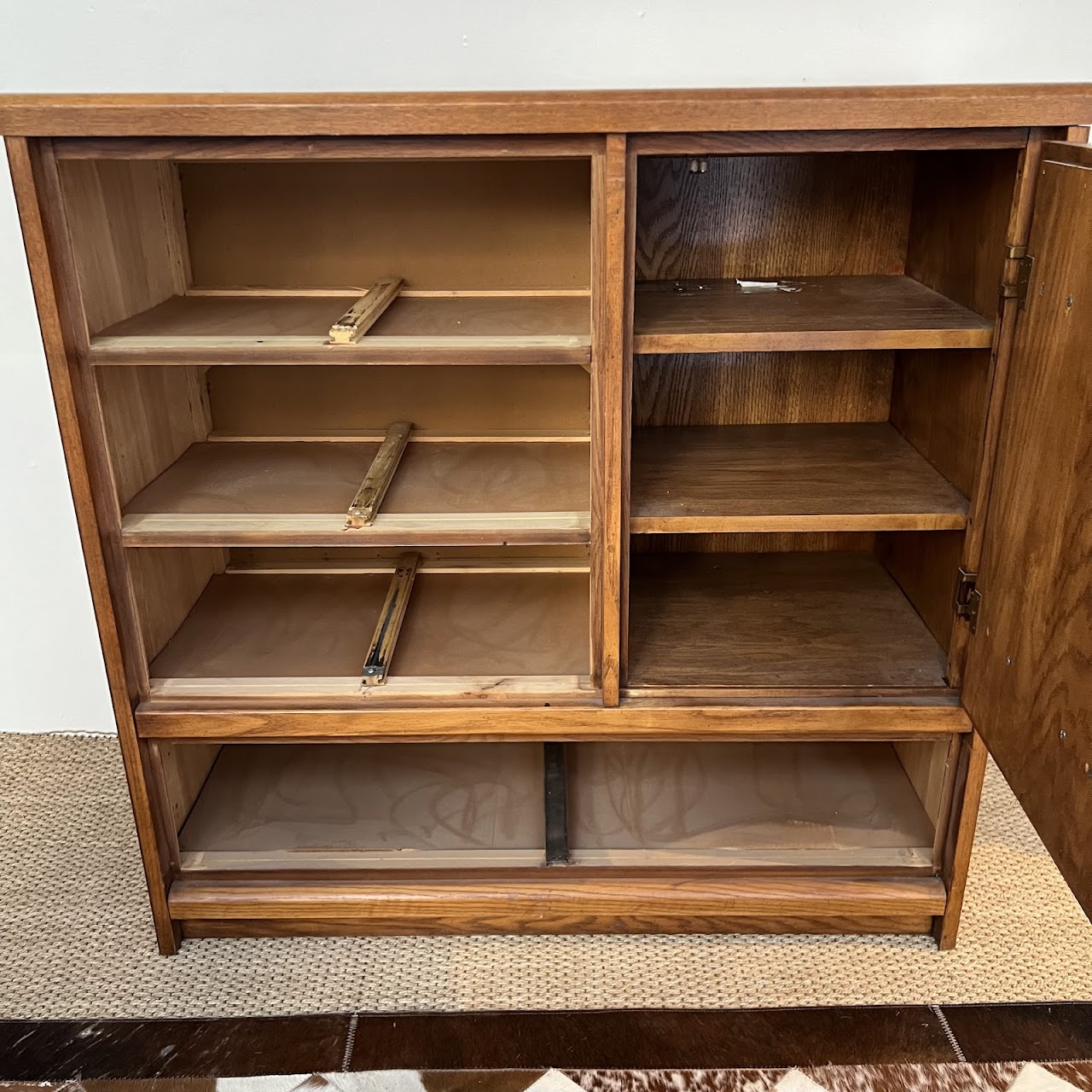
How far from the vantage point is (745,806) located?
206 centimetres

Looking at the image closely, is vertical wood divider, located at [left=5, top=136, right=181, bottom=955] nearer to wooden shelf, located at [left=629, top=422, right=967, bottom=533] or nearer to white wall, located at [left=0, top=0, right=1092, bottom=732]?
white wall, located at [left=0, top=0, right=1092, bottom=732]

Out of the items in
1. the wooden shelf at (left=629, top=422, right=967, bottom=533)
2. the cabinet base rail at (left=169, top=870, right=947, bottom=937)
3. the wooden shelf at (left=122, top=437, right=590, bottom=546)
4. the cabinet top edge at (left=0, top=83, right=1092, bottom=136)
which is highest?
the cabinet top edge at (left=0, top=83, right=1092, bottom=136)

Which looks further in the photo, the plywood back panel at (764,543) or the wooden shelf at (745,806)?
the plywood back panel at (764,543)

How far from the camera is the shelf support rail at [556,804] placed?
1914mm

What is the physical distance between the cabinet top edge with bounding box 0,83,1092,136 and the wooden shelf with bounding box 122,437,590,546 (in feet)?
1.97

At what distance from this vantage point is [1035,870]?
2094 mm

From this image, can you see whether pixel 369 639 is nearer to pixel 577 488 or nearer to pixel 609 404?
pixel 577 488

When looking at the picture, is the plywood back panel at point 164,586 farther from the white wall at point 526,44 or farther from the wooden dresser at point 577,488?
the white wall at point 526,44

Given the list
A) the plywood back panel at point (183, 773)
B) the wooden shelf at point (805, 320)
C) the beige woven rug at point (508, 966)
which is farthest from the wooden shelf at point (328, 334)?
the beige woven rug at point (508, 966)

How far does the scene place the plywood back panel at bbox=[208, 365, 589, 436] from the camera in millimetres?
2070

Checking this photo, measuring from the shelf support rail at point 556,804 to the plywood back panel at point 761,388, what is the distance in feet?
2.41

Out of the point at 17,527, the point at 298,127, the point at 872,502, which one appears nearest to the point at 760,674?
the point at 872,502

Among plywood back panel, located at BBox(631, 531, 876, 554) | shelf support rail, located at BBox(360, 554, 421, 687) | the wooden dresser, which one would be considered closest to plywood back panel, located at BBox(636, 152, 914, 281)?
the wooden dresser

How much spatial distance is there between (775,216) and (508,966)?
1.50m
